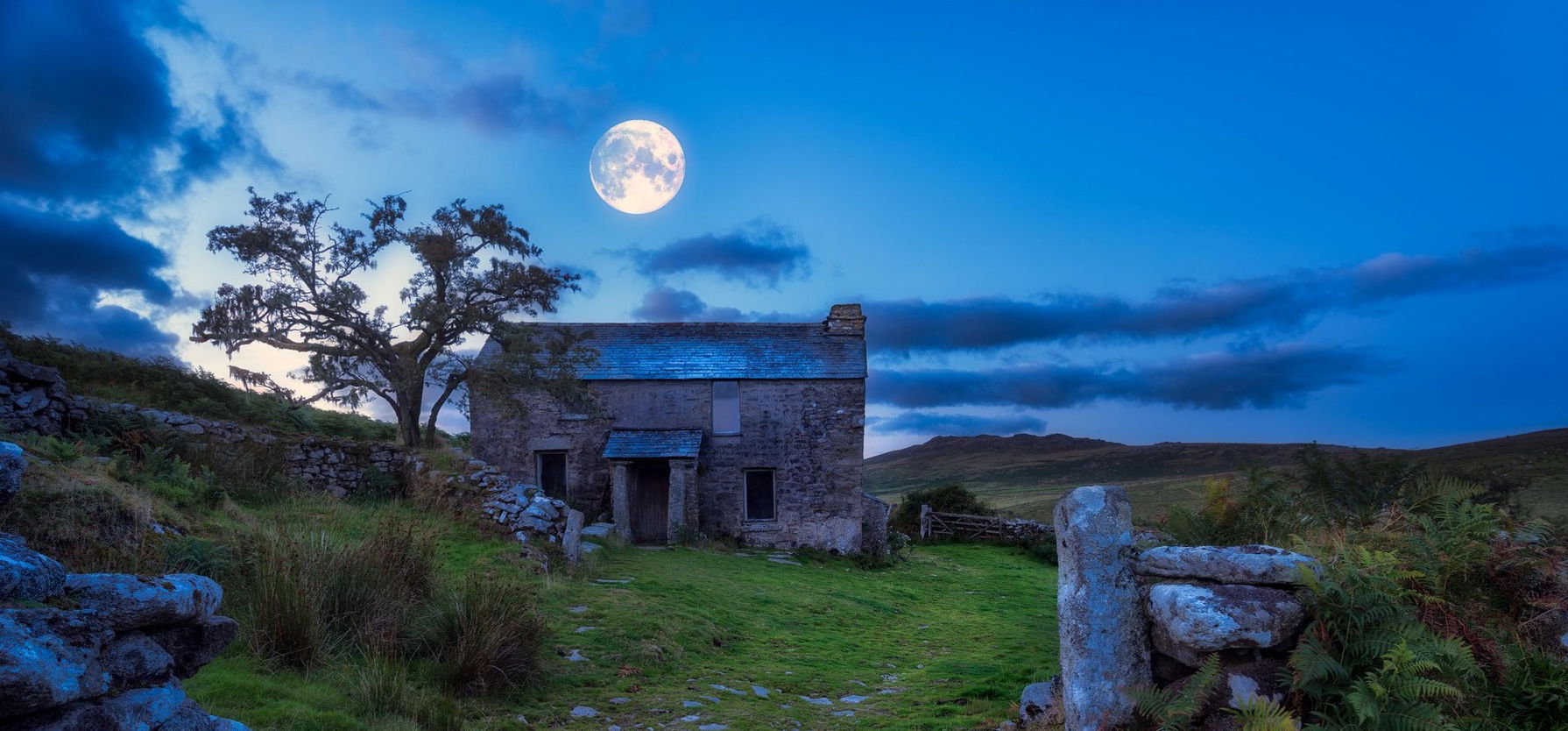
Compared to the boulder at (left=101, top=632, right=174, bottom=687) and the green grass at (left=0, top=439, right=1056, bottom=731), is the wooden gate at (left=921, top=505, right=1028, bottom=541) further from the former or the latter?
the boulder at (left=101, top=632, right=174, bottom=687)

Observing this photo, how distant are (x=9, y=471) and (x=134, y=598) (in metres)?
1.46

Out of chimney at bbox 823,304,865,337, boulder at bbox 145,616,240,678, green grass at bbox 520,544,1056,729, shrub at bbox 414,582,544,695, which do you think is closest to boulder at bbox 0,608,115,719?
boulder at bbox 145,616,240,678

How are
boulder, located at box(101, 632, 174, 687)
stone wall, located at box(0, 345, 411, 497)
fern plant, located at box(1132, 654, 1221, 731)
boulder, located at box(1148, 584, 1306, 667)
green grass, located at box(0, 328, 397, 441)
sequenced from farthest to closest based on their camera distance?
green grass, located at box(0, 328, 397, 441), stone wall, located at box(0, 345, 411, 497), boulder, located at box(1148, 584, 1306, 667), fern plant, located at box(1132, 654, 1221, 731), boulder, located at box(101, 632, 174, 687)

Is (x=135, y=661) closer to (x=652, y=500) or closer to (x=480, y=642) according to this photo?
(x=480, y=642)

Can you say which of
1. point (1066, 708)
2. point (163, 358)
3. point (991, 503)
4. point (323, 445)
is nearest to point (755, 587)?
point (323, 445)

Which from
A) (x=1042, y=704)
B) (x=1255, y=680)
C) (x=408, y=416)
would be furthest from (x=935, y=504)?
(x=1255, y=680)

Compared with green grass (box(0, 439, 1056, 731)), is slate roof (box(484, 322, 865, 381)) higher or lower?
higher

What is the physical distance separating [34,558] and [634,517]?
72.0 feet

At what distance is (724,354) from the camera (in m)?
27.2

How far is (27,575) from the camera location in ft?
11.8

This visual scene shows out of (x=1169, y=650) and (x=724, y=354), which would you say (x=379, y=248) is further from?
(x=1169, y=650)

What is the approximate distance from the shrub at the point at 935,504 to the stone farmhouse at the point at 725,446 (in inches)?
346

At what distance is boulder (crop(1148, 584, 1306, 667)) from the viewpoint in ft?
17.6

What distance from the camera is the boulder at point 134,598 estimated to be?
151 inches
